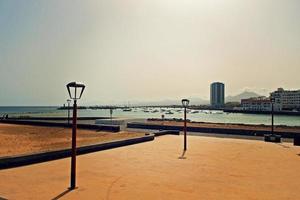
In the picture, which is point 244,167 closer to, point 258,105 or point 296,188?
point 296,188

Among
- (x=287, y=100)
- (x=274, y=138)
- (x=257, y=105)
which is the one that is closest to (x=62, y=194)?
(x=274, y=138)

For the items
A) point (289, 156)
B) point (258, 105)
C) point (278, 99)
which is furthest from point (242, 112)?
point (289, 156)

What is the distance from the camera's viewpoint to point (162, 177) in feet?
25.4

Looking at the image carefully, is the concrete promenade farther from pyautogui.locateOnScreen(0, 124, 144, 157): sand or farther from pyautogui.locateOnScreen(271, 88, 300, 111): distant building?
pyautogui.locateOnScreen(271, 88, 300, 111): distant building

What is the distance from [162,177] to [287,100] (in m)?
145

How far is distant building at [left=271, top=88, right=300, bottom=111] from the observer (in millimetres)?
134125

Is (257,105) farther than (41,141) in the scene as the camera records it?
Yes

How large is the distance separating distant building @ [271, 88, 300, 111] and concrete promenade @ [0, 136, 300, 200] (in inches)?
5239

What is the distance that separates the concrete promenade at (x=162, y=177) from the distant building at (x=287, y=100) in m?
133

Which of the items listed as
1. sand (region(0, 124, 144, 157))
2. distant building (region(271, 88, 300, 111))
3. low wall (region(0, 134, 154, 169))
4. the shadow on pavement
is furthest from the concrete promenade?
distant building (region(271, 88, 300, 111))

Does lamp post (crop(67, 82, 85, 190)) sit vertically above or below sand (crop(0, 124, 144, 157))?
above

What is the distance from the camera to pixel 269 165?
9547 mm

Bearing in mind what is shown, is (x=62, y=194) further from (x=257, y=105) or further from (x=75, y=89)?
(x=257, y=105)

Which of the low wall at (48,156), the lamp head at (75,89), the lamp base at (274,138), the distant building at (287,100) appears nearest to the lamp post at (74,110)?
the lamp head at (75,89)
